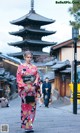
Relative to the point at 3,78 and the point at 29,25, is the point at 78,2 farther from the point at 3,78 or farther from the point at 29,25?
the point at 29,25

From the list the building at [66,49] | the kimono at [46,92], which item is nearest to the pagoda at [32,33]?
the building at [66,49]

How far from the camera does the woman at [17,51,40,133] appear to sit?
7809 mm

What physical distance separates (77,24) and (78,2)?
851mm

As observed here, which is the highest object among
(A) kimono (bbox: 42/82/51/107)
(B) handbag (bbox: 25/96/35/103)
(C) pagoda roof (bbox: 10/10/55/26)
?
(B) handbag (bbox: 25/96/35/103)

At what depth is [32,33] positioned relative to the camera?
2773 inches

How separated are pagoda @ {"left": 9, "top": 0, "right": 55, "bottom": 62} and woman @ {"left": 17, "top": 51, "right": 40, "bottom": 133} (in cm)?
5836

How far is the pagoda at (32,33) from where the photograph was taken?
67625 millimetres

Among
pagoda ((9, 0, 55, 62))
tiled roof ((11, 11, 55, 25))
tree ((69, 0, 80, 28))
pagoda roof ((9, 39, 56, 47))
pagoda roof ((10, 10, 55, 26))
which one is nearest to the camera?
tree ((69, 0, 80, 28))

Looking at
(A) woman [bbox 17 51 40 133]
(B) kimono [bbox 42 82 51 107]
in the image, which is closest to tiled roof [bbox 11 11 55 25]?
(B) kimono [bbox 42 82 51 107]

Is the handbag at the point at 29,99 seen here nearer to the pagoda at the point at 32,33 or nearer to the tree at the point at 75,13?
the tree at the point at 75,13

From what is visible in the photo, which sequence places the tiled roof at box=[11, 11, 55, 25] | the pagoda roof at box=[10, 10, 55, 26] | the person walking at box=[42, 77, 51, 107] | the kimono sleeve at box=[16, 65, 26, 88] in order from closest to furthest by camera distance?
the kimono sleeve at box=[16, 65, 26, 88] < the person walking at box=[42, 77, 51, 107] < the tiled roof at box=[11, 11, 55, 25] < the pagoda roof at box=[10, 10, 55, 26]

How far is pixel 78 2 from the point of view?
37.0ft

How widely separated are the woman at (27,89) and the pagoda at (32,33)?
58365 millimetres

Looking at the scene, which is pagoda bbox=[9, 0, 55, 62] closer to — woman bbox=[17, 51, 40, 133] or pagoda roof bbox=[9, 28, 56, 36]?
pagoda roof bbox=[9, 28, 56, 36]
